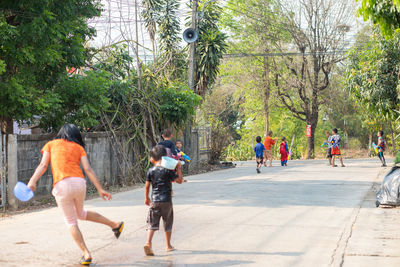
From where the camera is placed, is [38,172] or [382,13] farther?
[382,13]

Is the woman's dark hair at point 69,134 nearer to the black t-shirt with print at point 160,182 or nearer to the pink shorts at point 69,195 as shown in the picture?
the pink shorts at point 69,195

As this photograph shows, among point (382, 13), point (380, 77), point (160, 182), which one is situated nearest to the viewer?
point (160, 182)

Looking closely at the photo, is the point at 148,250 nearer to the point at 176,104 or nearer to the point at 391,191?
the point at 391,191

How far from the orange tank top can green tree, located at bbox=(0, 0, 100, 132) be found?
15.7ft

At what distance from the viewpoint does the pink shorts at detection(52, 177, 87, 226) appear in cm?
615

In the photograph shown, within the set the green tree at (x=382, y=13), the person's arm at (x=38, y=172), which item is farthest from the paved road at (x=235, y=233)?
the green tree at (x=382, y=13)

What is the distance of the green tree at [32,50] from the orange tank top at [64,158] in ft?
15.7

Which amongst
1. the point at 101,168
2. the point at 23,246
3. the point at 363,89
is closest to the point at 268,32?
the point at 363,89

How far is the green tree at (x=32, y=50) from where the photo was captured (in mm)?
11023

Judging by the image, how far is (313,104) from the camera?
39688 mm

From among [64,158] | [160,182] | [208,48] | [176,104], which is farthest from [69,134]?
[208,48]

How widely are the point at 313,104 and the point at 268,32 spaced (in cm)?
648

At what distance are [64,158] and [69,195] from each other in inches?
18.0

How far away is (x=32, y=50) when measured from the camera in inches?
446
